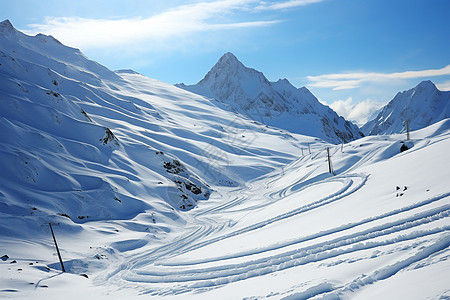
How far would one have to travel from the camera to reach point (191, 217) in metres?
45.6

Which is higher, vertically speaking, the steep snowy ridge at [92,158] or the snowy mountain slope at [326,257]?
the steep snowy ridge at [92,158]

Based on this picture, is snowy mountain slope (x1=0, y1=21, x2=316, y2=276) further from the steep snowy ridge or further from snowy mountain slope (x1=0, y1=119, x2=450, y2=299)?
snowy mountain slope (x1=0, y1=119, x2=450, y2=299)

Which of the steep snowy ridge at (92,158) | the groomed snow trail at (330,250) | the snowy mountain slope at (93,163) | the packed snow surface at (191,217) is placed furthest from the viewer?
the steep snowy ridge at (92,158)

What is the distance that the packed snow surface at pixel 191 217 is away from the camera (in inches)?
467

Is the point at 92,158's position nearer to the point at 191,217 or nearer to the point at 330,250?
the point at 191,217

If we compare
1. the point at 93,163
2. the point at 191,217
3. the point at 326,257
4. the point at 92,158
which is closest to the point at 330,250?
the point at 326,257

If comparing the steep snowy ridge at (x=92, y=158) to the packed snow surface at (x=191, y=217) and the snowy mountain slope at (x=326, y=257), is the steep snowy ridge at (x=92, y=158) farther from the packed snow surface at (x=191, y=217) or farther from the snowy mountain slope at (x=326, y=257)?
the snowy mountain slope at (x=326, y=257)

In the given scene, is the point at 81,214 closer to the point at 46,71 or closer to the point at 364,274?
the point at 364,274

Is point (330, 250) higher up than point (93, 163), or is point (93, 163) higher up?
point (93, 163)

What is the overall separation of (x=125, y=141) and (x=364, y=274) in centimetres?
6369

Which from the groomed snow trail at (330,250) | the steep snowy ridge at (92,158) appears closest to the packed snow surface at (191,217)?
the groomed snow trail at (330,250)

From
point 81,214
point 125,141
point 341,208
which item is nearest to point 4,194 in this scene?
point 81,214

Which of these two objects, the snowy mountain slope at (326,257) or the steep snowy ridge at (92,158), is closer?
the snowy mountain slope at (326,257)

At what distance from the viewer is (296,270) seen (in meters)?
13.2
